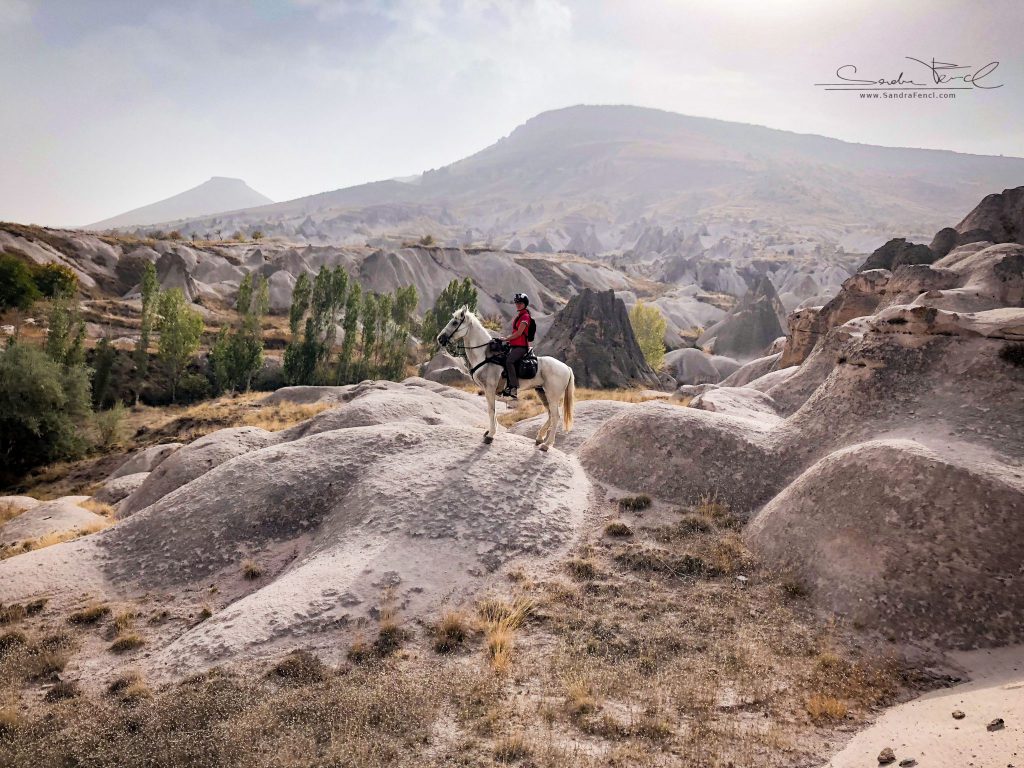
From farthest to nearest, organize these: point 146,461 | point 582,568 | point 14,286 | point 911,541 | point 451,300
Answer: point 451,300 → point 14,286 → point 146,461 → point 582,568 → point 911,541

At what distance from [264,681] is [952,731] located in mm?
8369

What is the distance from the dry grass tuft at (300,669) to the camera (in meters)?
7.88

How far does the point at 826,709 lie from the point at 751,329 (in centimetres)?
8668

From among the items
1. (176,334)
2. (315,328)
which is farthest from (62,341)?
(315,328)

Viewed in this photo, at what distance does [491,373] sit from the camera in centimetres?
1484

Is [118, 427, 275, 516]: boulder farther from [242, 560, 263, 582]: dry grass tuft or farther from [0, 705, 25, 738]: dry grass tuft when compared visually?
[0, 705, 25, 738]: dry grass tuft

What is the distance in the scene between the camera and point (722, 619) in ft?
29.7

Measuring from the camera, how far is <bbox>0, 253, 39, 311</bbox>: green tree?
188 ft

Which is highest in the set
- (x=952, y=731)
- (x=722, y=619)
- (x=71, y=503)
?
(x=952, y=731)

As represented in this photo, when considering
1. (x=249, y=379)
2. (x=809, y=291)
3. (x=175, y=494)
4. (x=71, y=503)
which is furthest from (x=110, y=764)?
(x=809, y=291)

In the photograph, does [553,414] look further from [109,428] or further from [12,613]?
[109,428]

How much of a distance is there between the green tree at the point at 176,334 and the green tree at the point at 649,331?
165 ft

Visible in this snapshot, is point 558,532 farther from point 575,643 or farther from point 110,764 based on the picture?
point 110,764

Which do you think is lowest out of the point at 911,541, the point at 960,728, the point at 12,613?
the point at 12,613
